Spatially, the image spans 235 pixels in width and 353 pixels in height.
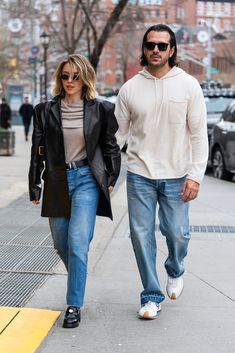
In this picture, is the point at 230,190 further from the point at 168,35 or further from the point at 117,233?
the point at 168,35

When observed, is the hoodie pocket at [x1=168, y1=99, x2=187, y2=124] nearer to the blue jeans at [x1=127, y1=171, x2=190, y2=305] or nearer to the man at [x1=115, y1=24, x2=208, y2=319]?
the man at [x1=115, y1=24, x2=208, y2=319]

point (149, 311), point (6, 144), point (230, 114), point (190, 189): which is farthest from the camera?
point (6, 144)

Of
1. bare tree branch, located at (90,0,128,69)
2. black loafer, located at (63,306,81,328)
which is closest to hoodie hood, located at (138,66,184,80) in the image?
black loafer, located at (63,306,81,328)

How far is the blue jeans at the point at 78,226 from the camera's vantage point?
5.02 metres

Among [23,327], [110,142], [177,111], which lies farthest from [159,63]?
[23,327]

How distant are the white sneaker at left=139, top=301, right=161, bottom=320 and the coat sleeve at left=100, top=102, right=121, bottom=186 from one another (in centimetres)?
90

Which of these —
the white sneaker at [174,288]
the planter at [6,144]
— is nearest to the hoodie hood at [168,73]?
the white sneaker at [174,288]

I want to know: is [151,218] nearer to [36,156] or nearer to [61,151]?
[61,151]

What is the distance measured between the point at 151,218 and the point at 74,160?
2.25 feet

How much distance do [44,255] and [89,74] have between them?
2.61 m

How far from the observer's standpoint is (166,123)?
5121 mm

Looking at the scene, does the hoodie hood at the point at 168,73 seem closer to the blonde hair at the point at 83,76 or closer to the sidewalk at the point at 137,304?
the blonde hair at the point at 83,76

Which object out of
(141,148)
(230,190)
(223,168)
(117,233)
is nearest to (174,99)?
(141,148)

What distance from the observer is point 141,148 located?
204 inches
